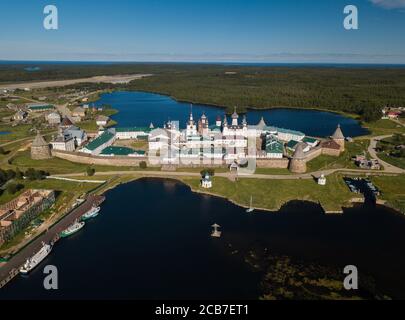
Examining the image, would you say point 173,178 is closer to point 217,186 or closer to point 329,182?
point 217,186

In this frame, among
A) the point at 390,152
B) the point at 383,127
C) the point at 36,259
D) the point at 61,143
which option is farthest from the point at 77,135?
the point at 383,127

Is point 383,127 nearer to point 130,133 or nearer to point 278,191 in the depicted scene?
point 278,191

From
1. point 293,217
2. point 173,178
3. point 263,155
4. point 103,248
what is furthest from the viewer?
point 263,155

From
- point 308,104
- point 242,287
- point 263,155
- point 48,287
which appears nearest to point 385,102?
point 308,104

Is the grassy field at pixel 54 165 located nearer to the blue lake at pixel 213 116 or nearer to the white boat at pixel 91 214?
the white boat at pixel 91 214

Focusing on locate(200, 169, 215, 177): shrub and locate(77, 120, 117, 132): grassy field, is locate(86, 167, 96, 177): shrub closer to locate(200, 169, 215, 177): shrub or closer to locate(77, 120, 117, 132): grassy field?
locate(200, 169, 215, 177): shrub

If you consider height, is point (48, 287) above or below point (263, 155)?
below
